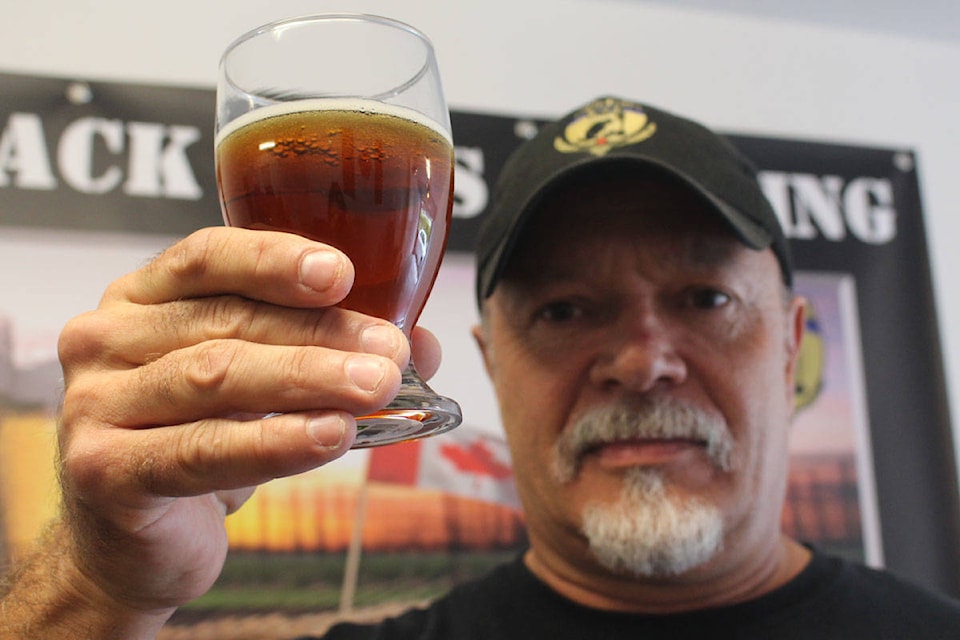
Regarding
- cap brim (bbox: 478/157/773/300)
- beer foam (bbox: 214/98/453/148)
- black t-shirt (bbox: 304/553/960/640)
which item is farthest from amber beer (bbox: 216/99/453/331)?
black t-shirt (bbox: 304/553/960/640)

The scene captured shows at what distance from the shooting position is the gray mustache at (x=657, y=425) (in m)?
1.24

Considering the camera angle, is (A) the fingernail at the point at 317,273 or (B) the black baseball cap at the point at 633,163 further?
(B) the black baseball cap at the point at 633,163

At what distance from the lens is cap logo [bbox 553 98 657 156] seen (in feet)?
4.24

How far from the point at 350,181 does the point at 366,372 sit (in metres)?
0.13

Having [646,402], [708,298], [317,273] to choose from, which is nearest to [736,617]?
[646,402]

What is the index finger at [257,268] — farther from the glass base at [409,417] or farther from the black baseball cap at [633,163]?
the black baseball cap at [633,163]

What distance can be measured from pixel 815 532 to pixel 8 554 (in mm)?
1783

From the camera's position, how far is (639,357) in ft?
4.07

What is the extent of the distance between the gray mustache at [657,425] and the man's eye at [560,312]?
170mm

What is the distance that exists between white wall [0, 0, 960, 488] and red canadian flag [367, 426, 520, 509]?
0.26ft

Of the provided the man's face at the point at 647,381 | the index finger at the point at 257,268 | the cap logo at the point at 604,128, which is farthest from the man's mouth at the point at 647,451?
the index finger at the point at 257,268

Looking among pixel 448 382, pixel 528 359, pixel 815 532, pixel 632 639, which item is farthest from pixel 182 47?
pixel 815 532

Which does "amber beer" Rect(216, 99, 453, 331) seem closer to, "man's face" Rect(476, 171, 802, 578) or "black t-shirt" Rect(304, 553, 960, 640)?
"man's face" Rect(476, 171, 802, 578)

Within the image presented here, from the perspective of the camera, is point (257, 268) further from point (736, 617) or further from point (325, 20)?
point (736, 617)
